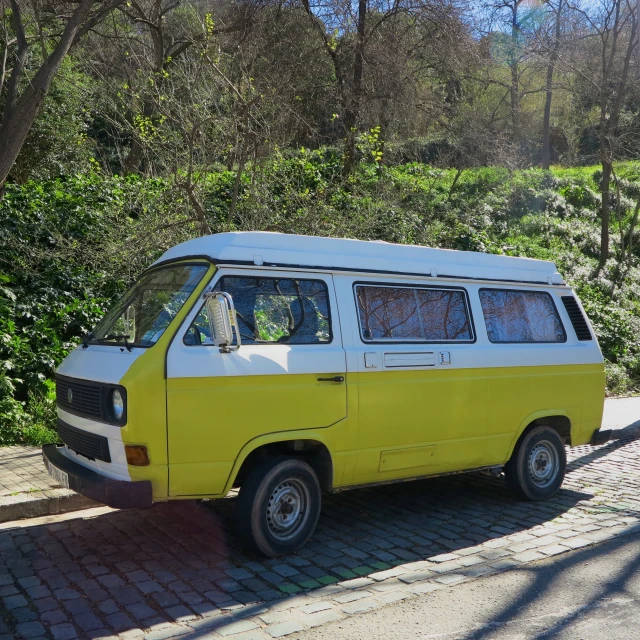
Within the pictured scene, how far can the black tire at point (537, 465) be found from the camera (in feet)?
23.4

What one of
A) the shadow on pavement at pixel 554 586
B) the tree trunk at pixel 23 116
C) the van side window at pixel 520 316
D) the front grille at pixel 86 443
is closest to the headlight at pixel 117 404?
the front grille at pixel 86 443

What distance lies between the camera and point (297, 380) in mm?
5457

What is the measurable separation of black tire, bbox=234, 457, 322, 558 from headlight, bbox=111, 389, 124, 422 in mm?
1071

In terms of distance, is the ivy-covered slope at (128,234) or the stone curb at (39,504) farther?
the ivy-covered slope at (128,234)

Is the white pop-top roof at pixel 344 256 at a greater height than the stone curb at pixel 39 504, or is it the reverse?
the white pop-top roof at pixel 344 256

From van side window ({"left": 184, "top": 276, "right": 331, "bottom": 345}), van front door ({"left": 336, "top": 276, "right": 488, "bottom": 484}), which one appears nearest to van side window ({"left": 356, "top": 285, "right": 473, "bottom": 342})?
van front door ({"left": 336, "top": 276, "right": 488, "bottom": 484})

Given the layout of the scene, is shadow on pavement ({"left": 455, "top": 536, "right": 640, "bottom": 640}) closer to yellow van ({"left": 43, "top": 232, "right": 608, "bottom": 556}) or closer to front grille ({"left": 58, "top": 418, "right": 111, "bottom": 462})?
yellow van ({"left": 43, "top": 232, "right": 608, "bottom": 556})

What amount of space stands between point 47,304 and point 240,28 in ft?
31.2

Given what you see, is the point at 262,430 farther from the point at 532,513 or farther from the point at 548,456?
the point at 548,456

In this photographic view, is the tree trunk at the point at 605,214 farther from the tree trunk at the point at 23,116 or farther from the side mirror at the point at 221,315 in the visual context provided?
the side mirror at the point at 221,315

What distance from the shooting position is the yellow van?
4.99 metres

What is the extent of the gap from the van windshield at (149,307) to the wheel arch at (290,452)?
1.06m

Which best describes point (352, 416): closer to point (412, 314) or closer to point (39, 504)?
point (412, 314)

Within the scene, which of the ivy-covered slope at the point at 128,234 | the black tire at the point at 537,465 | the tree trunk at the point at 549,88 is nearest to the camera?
the black tire at the point at 537,465
